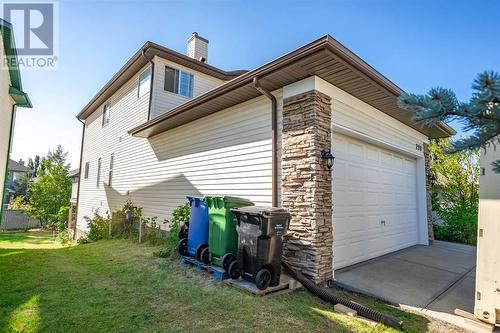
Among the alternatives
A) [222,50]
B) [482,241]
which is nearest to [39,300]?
[482,241]

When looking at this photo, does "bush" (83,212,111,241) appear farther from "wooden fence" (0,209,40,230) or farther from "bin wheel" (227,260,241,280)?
"wooden fence" (0,209,40,230)

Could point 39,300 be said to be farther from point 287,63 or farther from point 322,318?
point 287,63

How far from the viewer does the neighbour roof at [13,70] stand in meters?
6.22

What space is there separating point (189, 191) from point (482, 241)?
6.33 m

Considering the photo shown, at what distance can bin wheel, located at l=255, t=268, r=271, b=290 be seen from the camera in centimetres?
405

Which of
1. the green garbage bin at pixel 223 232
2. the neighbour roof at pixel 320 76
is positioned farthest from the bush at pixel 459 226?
the green garbage bin at pixel 223 232

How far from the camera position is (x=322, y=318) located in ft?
11.3

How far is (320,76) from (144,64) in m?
8.41

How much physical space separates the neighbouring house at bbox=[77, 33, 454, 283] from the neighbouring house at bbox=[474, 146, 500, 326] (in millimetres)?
2032

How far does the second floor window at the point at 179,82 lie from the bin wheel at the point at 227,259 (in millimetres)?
8020

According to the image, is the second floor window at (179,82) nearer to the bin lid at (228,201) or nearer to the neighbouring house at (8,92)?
the neighbouring house at (8,92)

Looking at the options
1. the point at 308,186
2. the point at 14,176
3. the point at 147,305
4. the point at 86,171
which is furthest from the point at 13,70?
the point at 14,176

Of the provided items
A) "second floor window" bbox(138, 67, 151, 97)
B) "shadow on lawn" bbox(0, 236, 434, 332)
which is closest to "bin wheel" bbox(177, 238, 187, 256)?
"shadow on lawn" bbox(0, 236, 434, 332)

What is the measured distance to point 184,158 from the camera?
8.09m
